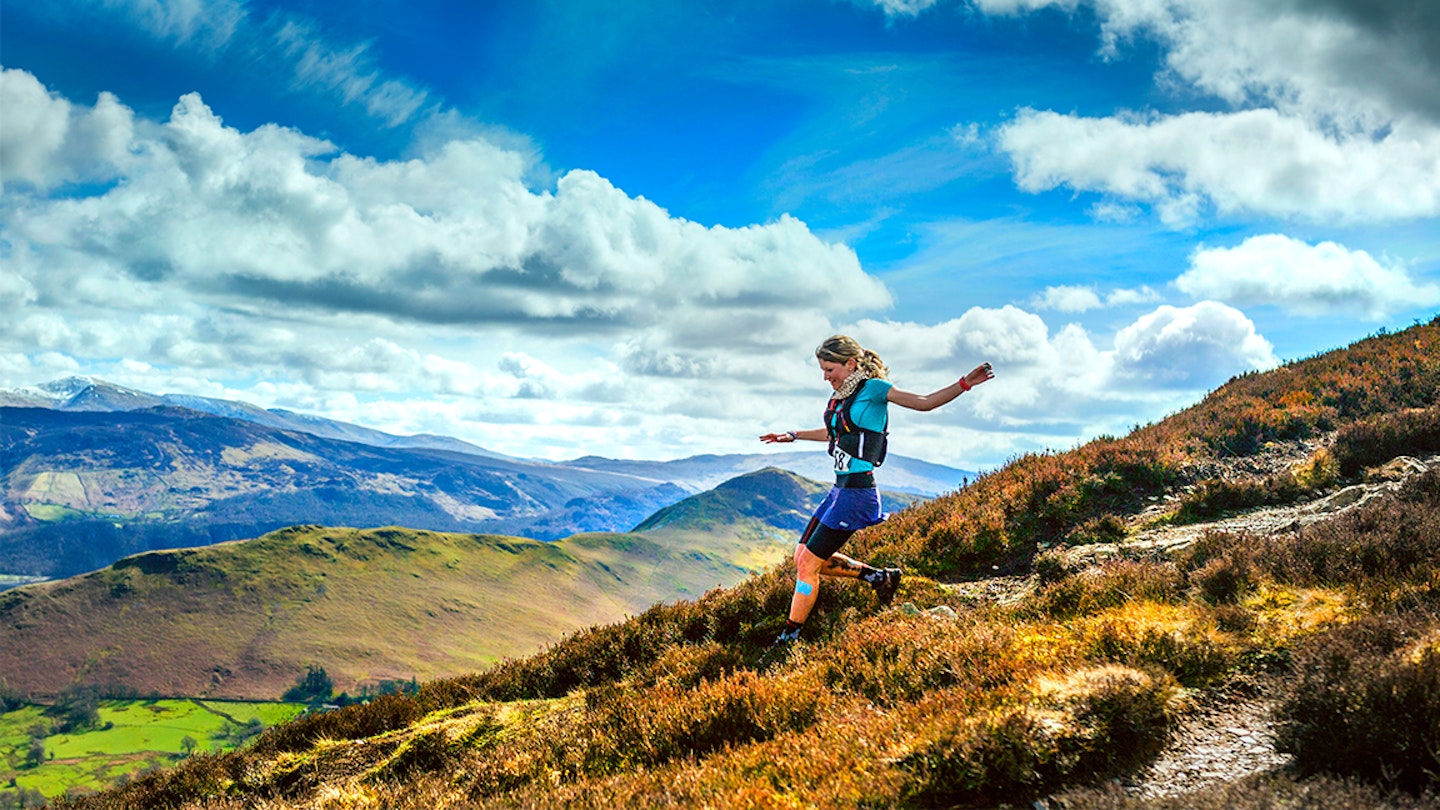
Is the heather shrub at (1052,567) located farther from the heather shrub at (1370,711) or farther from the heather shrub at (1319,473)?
the heather shrub at (1319,473)

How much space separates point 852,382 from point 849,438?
59 centimetres

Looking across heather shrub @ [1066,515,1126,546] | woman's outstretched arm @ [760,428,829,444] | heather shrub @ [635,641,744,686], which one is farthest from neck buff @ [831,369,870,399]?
heather shrub @ [1066,515,1126,546]

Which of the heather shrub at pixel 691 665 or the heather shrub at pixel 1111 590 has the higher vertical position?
the heather shrub at pixel 1111 590

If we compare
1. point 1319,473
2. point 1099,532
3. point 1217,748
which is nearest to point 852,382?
point 1217,748

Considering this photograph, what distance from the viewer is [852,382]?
25.7 feet

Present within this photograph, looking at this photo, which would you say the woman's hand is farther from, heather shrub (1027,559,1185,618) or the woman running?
heather shrub (1027,559,1185,618)

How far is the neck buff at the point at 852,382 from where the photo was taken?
7.79m

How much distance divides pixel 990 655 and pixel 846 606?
3303 mm

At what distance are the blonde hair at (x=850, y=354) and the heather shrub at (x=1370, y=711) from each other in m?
4.42

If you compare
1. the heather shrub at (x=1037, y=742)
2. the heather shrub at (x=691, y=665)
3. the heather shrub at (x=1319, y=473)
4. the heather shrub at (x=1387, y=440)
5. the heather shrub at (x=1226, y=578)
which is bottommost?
the heather shrub at (x=691, y=665)

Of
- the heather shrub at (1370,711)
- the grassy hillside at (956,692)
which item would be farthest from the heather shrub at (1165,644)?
the heather shrub at (1370,711)

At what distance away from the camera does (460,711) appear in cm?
837

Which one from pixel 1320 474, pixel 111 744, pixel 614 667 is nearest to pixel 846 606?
pixel 614 667

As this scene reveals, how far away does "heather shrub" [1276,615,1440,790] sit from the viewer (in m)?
3.64
